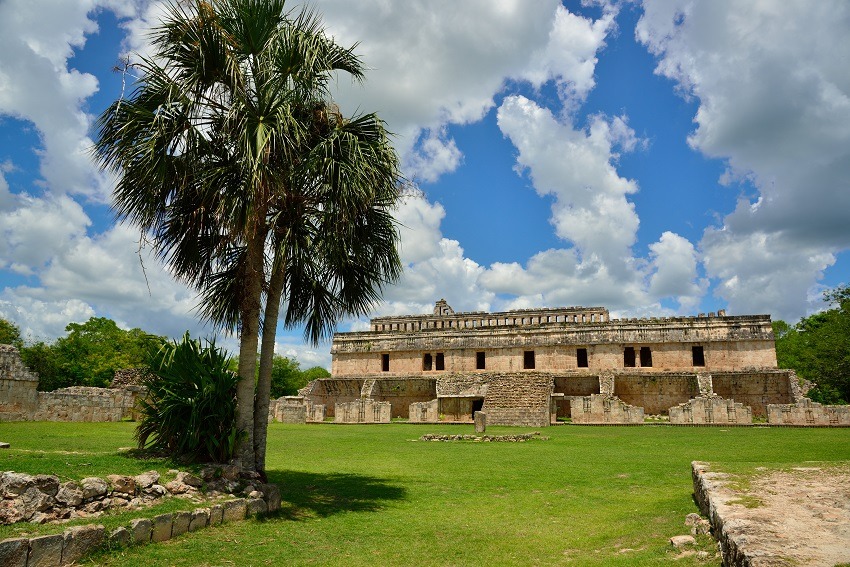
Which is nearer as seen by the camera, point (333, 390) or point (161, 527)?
point (161, 527)

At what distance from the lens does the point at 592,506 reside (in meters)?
7.05

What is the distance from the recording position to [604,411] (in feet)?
72.8

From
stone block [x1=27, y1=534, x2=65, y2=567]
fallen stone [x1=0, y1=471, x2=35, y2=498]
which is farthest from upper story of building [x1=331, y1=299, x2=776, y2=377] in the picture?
stone block [x1=27, y1=534, x2=65, y2=567]

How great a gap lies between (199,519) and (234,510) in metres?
0.53

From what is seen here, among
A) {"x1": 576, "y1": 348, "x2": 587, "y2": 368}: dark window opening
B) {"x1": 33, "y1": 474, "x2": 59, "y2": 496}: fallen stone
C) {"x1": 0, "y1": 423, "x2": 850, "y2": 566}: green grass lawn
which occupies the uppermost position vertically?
{"x1": 576, "y1": 348, "x2": 587, "y2": 368}: dark window opening

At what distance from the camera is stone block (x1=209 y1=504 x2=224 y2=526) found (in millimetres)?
5738

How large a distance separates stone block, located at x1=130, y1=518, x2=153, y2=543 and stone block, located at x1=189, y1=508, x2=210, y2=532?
548mm

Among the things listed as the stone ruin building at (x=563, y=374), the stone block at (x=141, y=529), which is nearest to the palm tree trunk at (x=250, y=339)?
the stone block at (x=141, y=529)

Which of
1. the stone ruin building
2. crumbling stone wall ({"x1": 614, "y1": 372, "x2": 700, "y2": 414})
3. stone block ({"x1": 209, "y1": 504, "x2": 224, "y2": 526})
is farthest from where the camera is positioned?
crumbling stone wall ({"x1": 614, "y1": 372, "x2": 700, "y2": 414})

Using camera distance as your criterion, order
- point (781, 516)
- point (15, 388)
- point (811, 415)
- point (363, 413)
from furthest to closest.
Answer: point (363, 413) → point (811, 415) → point (15, 388) → point (781, 516)

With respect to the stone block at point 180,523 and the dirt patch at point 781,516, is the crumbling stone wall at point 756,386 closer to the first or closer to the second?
the dirt patch at point 781,516

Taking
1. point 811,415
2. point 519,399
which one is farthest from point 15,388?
point 811,415

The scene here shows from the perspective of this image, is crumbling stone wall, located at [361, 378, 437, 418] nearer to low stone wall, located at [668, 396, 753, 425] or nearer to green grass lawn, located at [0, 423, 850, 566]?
low stone wall, located at [668, 396, 753, 425]

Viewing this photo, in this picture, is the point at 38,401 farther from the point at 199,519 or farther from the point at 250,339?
the point at 199,519
